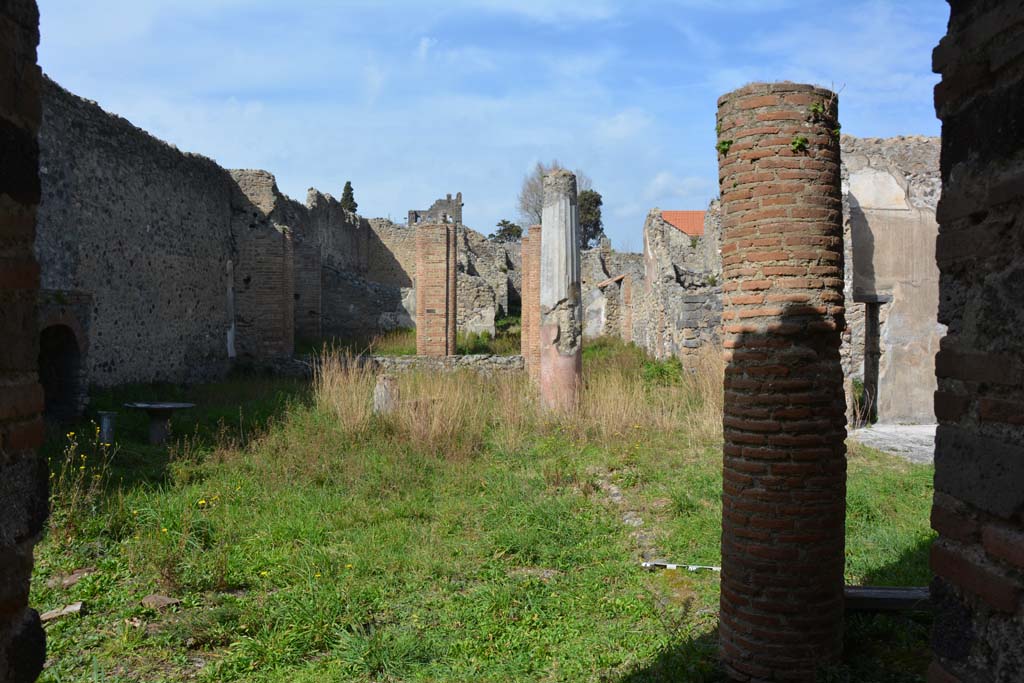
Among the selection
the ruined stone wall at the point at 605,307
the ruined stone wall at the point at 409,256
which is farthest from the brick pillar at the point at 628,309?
the ruined stone wall at the point at 409,256

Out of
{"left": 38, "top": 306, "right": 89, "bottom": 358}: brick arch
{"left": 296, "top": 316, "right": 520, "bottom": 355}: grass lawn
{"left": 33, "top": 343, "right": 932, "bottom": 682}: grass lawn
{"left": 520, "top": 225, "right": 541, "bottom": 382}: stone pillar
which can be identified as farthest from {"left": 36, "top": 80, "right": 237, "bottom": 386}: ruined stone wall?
{"left": 520, "top": 225, "right": 541, "bottom": 382}: stone pillar

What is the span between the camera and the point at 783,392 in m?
4.04

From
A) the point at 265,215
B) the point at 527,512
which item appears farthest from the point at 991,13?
the point at 265,215

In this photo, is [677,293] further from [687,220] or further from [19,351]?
[687,220]

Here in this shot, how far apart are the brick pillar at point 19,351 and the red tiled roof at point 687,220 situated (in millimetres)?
31292

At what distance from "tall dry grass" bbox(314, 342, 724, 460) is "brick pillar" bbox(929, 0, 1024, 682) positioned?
22.1ft

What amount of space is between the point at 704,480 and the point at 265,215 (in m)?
13.8

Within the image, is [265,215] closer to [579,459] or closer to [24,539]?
[579,459]

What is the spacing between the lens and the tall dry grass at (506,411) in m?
9.11

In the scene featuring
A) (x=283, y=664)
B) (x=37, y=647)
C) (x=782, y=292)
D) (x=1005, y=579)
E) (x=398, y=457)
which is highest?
(x=782, y=292)

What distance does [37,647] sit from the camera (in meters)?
1.78

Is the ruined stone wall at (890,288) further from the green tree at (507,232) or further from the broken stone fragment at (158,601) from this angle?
the green tree at (507,232)

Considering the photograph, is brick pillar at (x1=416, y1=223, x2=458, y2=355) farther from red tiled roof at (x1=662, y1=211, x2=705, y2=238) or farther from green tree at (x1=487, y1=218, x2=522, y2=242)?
green tree at (x1=487, y1=218, x2=522, y2=242)

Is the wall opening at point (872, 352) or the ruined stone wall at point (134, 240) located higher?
the ruined stone wall at point (134, 240)
